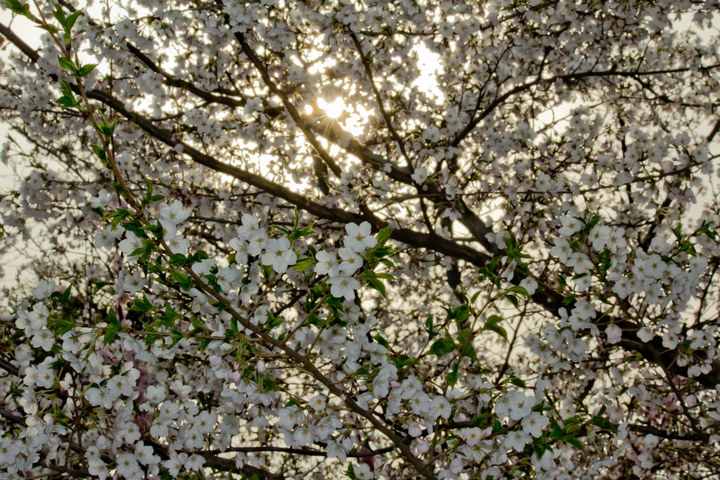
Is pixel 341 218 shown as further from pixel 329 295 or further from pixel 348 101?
pixel 329 295

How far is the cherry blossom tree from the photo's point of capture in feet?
7.12

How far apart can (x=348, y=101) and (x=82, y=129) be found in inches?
136

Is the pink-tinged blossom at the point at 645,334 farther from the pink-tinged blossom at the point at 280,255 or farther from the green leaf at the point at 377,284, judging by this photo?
the pink-tinged blossom at the point at 280,255

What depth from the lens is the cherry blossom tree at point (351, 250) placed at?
7.12 ft

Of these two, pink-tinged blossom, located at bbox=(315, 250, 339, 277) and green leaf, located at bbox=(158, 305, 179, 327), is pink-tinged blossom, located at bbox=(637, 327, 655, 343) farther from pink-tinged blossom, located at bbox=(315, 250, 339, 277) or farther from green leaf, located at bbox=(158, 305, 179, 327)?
green leaf, located at bbox=(158, 305, 179, 327)

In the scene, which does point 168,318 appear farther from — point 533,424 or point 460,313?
point 533,424

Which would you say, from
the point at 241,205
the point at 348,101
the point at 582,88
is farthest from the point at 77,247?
the point at 582,88

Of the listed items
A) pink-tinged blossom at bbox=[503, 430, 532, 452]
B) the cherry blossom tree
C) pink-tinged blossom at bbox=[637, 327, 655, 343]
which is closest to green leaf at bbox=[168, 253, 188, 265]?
the cherry blossom tree

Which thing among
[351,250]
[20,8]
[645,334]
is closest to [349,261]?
[351,250]

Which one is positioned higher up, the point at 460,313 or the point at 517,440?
the point at 460,313

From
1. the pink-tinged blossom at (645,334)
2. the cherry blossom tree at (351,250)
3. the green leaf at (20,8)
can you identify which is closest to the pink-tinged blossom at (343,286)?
the cherry blossom tree at (351,250)

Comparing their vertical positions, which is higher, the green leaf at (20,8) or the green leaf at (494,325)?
the green leaf at (20,8)

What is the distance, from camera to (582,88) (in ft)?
20.2

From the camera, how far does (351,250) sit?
190cm
